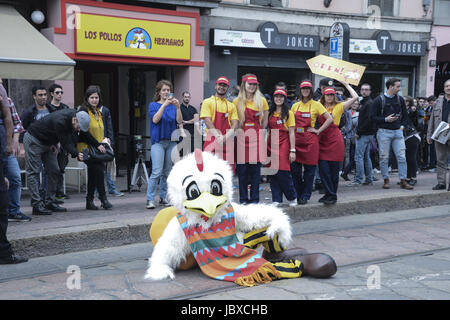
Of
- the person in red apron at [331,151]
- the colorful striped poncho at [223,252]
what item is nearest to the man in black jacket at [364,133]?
the person in red apron at [331,151]

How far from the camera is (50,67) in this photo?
9055mm

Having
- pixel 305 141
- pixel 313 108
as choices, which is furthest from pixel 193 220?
pixel 313 108

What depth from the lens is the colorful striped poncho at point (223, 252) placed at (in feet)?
15.9

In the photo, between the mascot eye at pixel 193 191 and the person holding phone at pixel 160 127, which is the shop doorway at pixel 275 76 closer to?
the person holding phone at pixel 160 127

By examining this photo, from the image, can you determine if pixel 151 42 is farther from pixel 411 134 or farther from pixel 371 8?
pixel 371 8

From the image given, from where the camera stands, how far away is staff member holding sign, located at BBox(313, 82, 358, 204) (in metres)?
8.07

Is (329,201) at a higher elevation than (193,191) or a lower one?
lower

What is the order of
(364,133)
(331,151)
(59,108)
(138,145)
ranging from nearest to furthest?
1. (331,151)
2. (59,108)
3. (138,145)
4. (364,133)

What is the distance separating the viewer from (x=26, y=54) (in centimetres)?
927

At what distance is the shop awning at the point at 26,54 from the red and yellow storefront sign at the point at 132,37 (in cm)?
121

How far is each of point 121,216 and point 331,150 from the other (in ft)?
10.2

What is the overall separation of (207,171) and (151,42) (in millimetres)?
7892

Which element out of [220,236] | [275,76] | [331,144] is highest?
[275,76]

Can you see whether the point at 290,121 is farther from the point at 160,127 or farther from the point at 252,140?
the point at 160,127
